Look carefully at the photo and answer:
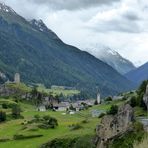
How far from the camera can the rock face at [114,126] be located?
162 ft

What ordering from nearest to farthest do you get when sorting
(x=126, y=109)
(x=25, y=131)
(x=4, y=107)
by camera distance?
(x=126, y=109) → (x=25, y=131) → (x=4, y=107)

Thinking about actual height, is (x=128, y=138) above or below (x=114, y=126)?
below

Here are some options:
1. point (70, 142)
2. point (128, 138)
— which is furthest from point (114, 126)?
point (70, 142)

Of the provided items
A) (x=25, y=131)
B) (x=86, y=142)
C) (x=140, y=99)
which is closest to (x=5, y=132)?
(x=25, y=131)

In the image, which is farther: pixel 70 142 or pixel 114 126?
pixel 70 142

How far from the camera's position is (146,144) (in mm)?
38969

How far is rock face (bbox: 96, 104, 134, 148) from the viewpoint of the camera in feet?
162

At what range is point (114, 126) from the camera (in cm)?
4981

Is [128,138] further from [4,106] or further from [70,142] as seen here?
[4,106]

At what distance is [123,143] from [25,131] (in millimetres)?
63106

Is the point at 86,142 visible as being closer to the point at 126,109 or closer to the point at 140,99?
the point at 126,109

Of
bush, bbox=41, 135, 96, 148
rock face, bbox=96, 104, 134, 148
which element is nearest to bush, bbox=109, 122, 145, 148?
rock face, bbox=96, 104, 134, 148

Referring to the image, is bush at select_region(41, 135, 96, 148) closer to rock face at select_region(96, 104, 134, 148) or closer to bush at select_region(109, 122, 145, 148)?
rock face at select_region(96, 104, 134, 148)

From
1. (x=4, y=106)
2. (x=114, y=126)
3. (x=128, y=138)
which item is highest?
(x=4, y=106)
